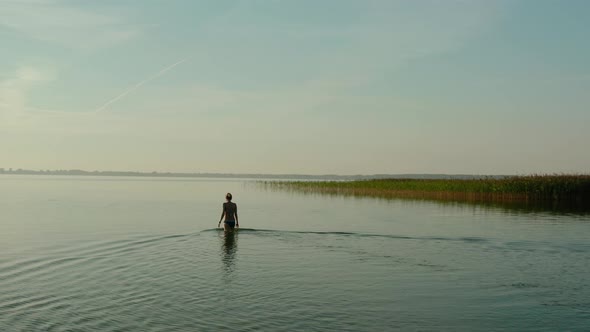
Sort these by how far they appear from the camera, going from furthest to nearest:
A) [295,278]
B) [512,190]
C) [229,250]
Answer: [512,190] → [229,250] → [295,278]

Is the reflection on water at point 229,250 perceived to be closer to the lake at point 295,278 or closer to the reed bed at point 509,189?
the lake at point 295,278

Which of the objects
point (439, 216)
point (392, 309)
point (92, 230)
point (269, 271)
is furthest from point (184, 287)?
point (439, 216)

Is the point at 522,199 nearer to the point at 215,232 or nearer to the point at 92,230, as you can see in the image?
the point at 215,232

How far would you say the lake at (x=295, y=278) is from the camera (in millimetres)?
13258

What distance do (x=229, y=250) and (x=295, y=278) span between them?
276 inches

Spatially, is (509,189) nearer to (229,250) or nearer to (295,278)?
(229,250)

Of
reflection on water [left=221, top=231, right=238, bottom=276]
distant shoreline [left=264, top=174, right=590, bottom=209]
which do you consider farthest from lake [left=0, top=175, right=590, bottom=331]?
distant shoreline [left=264, top=174, right=590, bottom=209]

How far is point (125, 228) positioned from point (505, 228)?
77.1ft

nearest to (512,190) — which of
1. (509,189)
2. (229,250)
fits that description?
(509,189)

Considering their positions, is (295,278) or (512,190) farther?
(512,190)

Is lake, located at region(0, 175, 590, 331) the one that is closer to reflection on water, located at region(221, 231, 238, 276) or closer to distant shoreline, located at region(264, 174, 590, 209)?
reflection on water, located at region(221, 231, 238, 276)

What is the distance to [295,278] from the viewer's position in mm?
18297

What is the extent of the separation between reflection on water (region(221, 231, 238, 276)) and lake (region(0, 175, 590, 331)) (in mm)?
76

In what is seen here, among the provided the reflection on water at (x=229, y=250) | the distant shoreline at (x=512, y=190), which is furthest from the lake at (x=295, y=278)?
the distant shoreline at (x=512, y=190)
